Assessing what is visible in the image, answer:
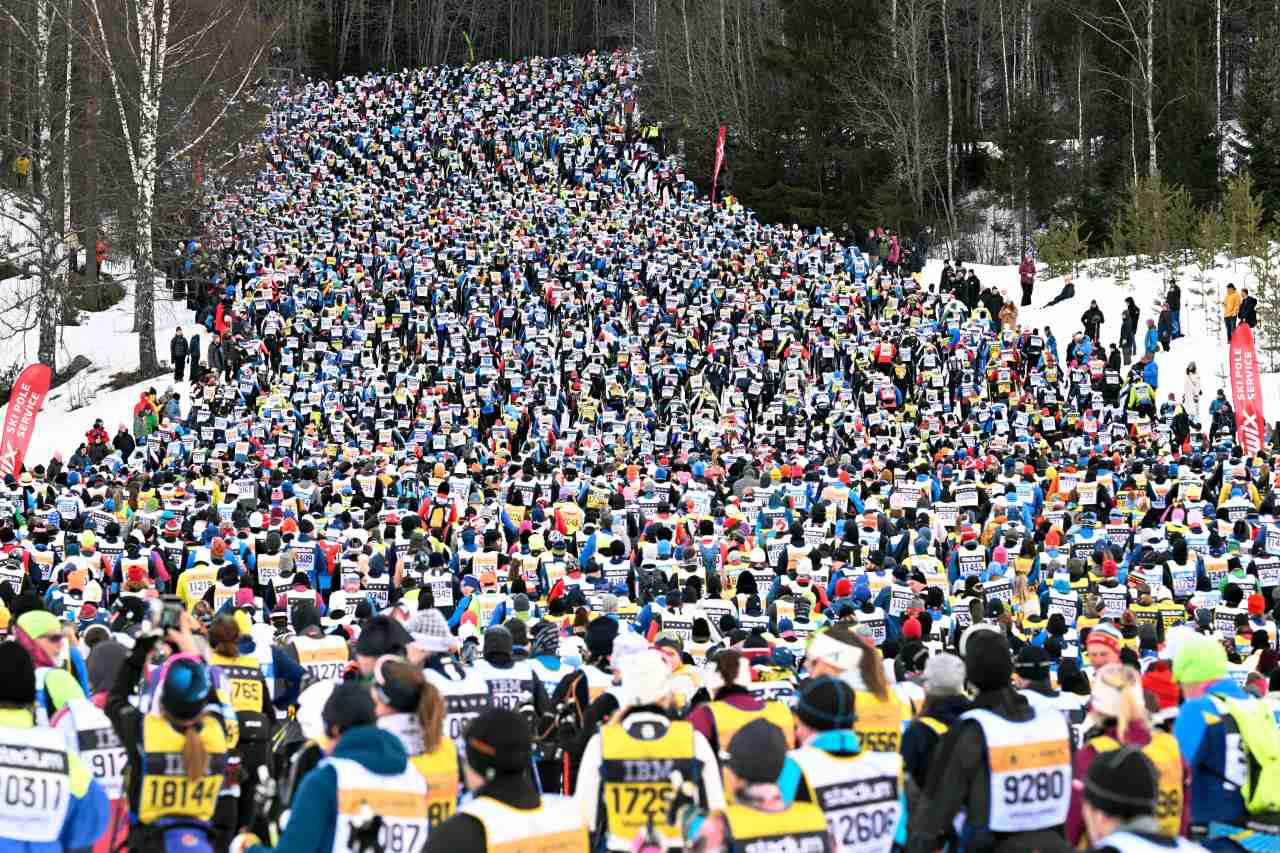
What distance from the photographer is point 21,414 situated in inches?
1003

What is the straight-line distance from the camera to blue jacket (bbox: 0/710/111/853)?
248 inches

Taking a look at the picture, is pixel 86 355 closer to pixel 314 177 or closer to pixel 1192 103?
pixel 314 177

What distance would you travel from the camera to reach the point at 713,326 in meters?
35.7

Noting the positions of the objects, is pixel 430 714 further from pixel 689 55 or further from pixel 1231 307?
pixel 689 55

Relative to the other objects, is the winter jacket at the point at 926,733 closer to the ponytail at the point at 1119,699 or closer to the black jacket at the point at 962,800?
the black jacket at the point at 962,800

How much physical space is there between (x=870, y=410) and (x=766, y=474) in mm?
7811

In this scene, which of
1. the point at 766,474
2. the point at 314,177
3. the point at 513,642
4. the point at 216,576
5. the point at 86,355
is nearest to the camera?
the point at 513,642

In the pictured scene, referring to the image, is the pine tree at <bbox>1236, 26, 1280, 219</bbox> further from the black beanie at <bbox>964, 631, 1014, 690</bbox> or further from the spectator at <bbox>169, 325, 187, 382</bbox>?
the black beanie at <bbox>964, 631, 1014, 690</bbox>

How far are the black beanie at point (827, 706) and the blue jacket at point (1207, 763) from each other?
149cm

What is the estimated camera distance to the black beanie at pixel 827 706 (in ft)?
20.9

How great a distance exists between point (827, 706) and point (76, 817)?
280 centimetres

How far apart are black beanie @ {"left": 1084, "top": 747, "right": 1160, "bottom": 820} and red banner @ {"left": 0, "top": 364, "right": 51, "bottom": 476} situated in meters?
22.3

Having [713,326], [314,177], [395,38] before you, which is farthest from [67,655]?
[395,38]

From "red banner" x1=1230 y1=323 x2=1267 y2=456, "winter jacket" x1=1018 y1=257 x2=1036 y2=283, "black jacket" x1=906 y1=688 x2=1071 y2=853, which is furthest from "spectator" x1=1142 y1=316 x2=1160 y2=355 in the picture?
"black jacket" x1=906 y1=688 x2=1071 y2=853
